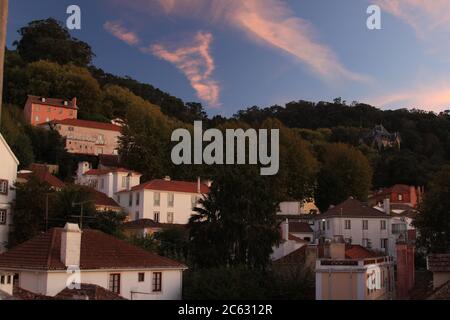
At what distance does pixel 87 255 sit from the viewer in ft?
81.4

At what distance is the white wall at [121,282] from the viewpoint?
74.6 ft

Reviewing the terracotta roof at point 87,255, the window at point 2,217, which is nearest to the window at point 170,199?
the window at point 2,217

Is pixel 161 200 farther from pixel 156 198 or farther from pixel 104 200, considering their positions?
pixel 104 200

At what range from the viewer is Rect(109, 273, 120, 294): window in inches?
976

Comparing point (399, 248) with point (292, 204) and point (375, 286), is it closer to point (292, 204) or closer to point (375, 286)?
point (375, 286)

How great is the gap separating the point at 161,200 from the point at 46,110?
36.5m

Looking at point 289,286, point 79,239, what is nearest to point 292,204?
point 289,286

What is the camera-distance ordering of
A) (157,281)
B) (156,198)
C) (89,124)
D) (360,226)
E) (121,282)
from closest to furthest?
(121,282) → (157,281) → (360,226) → (156,198) → (89,124)

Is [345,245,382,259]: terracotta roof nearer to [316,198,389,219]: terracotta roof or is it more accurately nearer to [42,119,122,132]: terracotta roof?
[316,198,389,219]: terracotta roof

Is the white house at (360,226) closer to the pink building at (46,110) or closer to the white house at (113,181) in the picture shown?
the white house at (113,181)

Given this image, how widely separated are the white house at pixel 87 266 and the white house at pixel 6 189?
15.1 meters

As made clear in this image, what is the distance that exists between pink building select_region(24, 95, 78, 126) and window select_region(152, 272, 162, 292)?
205ft

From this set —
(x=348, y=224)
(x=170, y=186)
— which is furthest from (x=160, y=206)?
(x=348, y=224)

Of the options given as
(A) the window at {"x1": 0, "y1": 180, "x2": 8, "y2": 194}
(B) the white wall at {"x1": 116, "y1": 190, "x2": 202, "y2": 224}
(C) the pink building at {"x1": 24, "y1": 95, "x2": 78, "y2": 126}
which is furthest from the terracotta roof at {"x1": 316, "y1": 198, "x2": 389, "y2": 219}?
(C) the pink building at {"x1": 24, "y1": 95, "x2": 78, "y2": 126}
